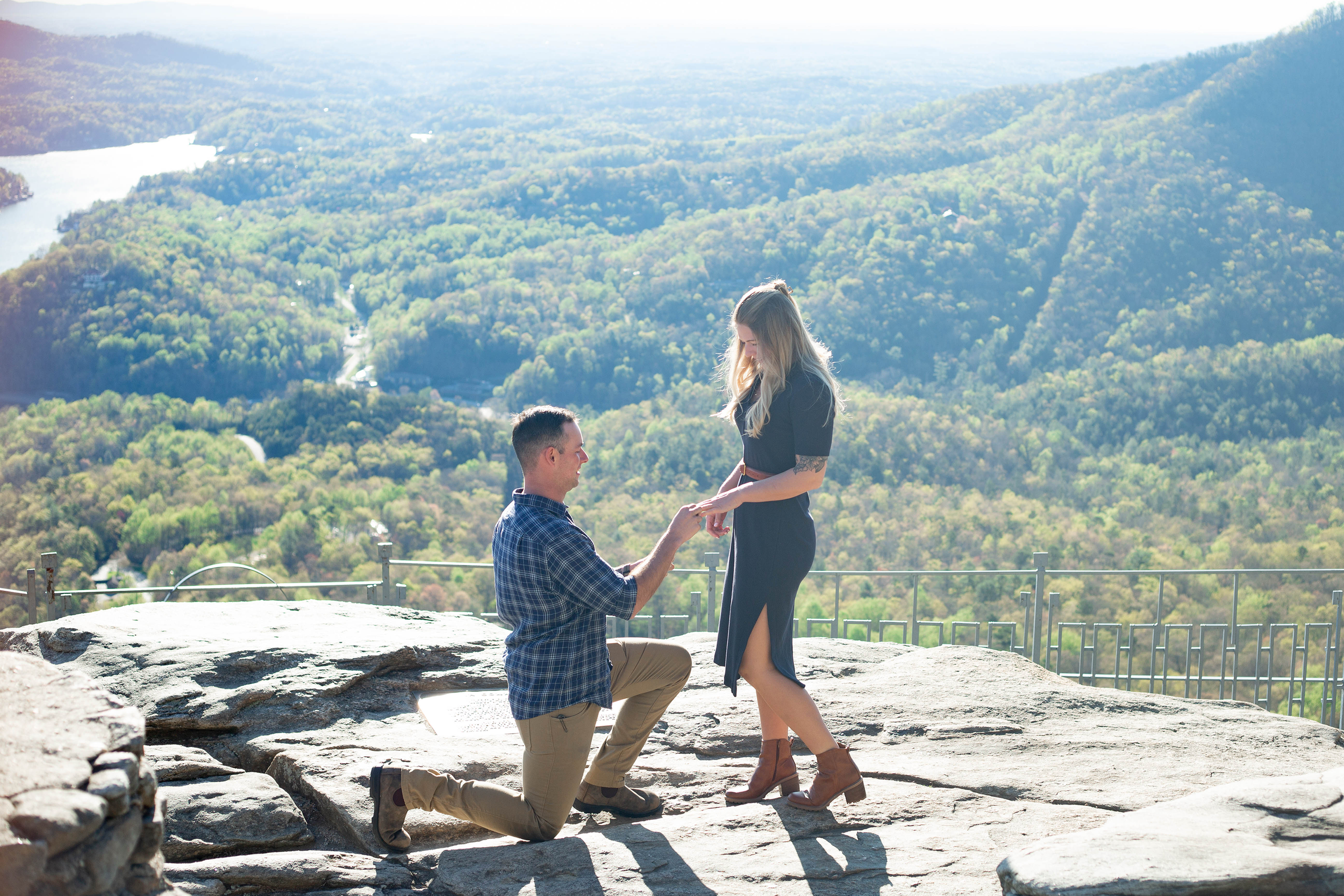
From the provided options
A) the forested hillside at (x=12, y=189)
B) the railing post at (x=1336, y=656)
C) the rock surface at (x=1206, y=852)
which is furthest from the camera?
the forested hillside at (x=12, y=189)

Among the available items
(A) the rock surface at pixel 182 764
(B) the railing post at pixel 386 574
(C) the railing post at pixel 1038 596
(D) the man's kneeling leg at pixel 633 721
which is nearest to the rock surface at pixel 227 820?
(A) the rock surface at pixel 182 764

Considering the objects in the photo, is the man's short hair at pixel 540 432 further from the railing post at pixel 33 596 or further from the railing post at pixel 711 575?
the railing post at pixel 33 596

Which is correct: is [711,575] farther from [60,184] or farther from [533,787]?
[60,184]

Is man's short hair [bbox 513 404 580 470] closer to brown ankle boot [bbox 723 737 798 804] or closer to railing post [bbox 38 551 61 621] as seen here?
brown ankle boot [bbox 723 737 798 804]

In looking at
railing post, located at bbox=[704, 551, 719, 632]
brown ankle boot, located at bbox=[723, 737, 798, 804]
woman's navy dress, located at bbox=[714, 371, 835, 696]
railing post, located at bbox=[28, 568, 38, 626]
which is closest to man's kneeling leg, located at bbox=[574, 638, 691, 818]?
woman's navy dress, located at bbox=[714, 371, 835, 696]

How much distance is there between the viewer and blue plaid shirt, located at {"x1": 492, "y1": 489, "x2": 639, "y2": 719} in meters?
2.80

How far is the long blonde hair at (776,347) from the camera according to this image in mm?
3029

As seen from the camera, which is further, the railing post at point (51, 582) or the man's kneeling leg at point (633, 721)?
the railing post at point (51, 582)

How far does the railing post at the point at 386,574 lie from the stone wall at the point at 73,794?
4.17 metres

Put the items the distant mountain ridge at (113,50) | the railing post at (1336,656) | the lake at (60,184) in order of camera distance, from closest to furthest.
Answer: the railing post at (1336,656), the lake at (60,184), the distant mountain ridge at (113,50)

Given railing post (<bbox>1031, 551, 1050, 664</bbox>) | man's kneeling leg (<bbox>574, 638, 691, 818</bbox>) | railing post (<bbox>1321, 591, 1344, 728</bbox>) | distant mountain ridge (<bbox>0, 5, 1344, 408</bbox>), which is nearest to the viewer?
man's kneeling leg (<bbox>574, 638, 691, 818</bbox>)

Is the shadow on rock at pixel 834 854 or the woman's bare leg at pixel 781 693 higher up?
the woman's bare leg at pixel 781 693

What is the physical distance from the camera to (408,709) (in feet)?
13.4

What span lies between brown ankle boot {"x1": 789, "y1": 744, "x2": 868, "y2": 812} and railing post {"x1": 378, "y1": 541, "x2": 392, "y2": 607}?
13.3ft
